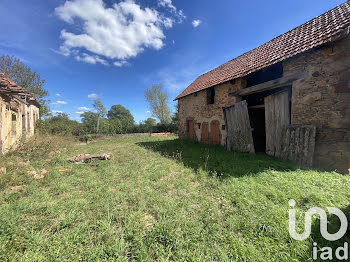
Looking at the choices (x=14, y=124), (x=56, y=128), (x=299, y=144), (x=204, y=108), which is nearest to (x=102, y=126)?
(x=56, y=128)

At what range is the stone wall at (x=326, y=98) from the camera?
151 inches

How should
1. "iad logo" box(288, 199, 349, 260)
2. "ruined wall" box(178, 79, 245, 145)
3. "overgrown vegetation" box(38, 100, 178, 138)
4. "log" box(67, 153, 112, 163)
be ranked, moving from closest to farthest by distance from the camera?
"iad logo" box(288, 199, 349, 260) → "log" box(67, 153, 112, 163) → "ruined wall" box(178, 79, 245, 145) → "overgrown vegetation" box(38, 100, 178, 138)

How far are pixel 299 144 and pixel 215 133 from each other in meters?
4.12

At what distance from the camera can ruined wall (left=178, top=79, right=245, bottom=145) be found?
724 centimetres

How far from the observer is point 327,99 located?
4.09 m

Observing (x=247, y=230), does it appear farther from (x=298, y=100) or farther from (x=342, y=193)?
(x=298, y=100)

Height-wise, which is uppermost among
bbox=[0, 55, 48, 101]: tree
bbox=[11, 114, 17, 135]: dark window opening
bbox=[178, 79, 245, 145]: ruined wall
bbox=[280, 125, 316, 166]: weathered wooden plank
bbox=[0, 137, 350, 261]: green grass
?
bbox=[0, 55, 48, 101]: tree

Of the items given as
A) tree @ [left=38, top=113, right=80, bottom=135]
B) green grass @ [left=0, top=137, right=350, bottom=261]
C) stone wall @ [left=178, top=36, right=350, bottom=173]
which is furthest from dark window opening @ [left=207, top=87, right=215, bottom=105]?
tree @ [left=38, top=113, right=80, bottom=135]

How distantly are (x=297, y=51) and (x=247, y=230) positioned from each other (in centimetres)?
594

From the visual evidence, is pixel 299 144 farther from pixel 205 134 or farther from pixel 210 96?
pixel 210 96

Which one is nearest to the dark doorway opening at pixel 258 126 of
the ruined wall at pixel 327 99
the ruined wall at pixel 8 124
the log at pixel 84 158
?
the ruined wall at pixel 327 99

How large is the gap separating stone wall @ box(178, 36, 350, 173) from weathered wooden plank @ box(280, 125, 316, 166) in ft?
0.66

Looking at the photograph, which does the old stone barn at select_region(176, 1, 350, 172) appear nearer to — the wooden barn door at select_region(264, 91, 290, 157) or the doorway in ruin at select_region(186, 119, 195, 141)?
the wooden barn door at select_region(264, 91, 290, 157)

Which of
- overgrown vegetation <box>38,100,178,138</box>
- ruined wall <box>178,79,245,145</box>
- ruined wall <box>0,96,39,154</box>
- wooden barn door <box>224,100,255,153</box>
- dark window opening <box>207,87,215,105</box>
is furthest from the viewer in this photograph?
overgrown vegetation <box>38,100,178,138</box>
